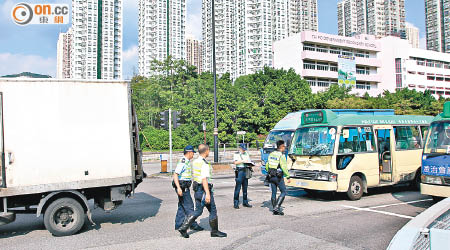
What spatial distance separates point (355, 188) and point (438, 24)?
461ft

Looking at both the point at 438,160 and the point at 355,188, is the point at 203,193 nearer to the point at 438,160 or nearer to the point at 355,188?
the point at 355,188

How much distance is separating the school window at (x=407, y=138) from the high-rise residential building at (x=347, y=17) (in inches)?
5700

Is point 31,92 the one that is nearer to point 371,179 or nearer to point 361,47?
point 371,179

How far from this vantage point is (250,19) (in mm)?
110125

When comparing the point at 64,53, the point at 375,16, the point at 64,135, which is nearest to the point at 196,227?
the point at 64,135

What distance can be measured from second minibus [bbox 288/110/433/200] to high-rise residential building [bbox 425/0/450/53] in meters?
132

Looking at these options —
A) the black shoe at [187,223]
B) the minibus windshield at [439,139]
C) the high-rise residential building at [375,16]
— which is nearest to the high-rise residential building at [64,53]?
the high-rise residential building at [375,16]

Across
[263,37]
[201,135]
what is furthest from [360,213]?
[263,37]

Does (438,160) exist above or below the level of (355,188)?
above

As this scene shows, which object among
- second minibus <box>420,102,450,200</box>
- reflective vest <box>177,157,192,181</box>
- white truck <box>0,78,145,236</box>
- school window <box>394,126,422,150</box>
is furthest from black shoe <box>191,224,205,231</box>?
school window <box>394,126,422,150</box>

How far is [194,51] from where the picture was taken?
6240 inches

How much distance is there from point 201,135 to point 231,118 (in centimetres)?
511

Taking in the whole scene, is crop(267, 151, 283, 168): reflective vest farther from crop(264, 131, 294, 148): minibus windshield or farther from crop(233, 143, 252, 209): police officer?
crop(264, 131, 294, 148): minibus windshield

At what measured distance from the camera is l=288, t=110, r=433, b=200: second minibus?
1029 centimetres
